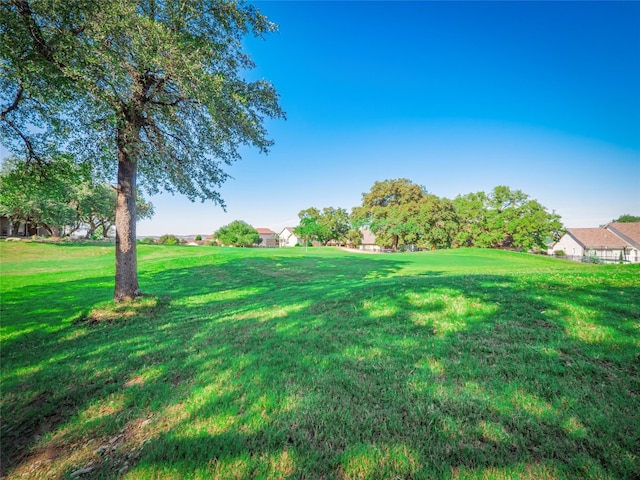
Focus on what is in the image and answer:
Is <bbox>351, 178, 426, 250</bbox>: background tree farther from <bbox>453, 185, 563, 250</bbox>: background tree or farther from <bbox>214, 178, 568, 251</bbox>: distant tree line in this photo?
<bbox>453, 185, 563, 250</bbox>: background tree

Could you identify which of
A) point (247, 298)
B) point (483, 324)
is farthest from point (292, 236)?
point (483, 324)

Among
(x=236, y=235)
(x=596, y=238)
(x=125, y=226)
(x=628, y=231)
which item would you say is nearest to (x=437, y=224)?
(x=596, y=238)

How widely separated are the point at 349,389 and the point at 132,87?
856 centimetres

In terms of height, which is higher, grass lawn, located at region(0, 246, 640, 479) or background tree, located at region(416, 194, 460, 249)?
background tree, located at region(416, 194, 460, 249)

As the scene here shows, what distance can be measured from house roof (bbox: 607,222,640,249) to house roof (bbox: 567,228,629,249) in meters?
0.60

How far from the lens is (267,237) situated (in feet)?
371

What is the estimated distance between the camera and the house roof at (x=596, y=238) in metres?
44.8

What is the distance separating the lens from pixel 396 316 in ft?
20.2

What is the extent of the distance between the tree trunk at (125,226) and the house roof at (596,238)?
213 ft

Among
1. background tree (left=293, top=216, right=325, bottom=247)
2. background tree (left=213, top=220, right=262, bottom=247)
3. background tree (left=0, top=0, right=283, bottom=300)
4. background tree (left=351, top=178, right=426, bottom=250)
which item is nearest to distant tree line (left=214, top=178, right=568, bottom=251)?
background tree (left=351, top=178, right=426, bottom=250)

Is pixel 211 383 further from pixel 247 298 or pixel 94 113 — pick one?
pixel 94 113

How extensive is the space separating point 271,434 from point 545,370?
3712mm

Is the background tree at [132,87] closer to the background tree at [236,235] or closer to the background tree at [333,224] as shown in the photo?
the background tree at [333,224]

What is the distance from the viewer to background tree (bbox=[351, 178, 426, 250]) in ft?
165
